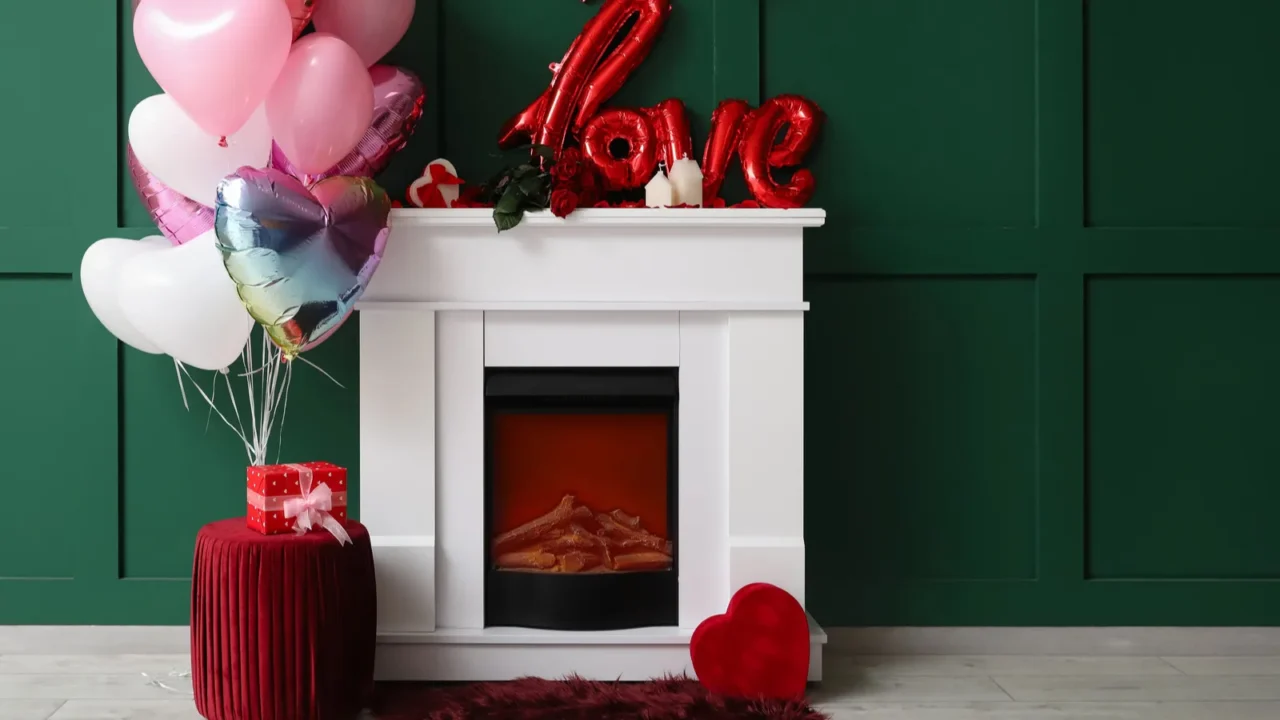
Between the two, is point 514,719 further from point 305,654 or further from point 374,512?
point 374,512

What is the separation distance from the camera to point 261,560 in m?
1.80

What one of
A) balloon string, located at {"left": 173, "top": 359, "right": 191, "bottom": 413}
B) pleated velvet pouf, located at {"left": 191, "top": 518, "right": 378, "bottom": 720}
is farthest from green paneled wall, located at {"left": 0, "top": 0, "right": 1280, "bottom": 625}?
pleated velvet pouf, located at {"left": 191, "top": 518, "right": 378, "bottom": 720}

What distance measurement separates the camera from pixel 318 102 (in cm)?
180

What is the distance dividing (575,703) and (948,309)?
134 centimetres

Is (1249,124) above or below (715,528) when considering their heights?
above

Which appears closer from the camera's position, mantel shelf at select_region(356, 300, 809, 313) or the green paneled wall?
mantel shelf at select_region(356, 300, 809, 313)

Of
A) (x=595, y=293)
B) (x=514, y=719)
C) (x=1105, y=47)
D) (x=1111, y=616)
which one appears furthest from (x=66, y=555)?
(x=1105, y=47)

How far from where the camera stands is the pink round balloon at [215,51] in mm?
1716

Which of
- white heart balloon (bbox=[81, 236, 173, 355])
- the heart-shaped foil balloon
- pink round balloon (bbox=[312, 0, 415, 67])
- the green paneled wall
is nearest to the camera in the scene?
the heart-shaped foil balloon

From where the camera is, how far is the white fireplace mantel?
6.79ft

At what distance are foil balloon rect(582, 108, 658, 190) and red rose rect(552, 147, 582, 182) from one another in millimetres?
228

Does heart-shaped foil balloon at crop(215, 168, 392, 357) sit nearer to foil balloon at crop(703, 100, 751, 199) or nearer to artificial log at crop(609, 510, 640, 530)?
artificial log at crop(609, 510, 640, 530)

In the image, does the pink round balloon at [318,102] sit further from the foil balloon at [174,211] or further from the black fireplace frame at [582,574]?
the black fireplace frame at [582,574]

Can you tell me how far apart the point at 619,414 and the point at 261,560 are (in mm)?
810
